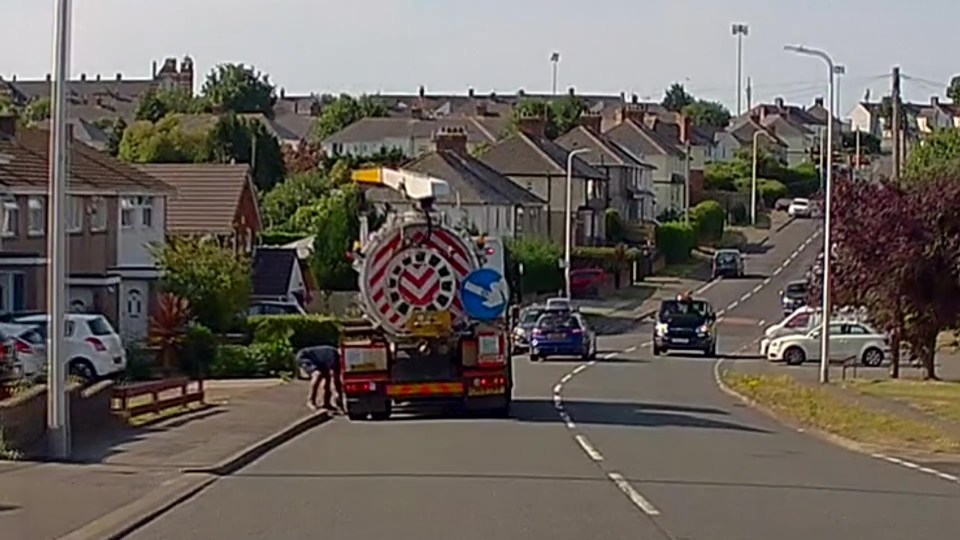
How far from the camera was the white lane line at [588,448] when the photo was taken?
2287 centimetres

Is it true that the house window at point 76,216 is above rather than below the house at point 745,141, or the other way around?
below

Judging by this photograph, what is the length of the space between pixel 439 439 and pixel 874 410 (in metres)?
11.1

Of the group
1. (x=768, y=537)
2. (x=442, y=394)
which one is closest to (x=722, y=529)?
(x=768, y=537)

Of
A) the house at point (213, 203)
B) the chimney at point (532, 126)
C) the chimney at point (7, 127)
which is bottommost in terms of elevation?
the house at point (213, 203)

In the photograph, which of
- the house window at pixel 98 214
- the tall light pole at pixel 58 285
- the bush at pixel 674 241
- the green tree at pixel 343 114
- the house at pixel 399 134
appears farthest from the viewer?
the green tree at pixel 343 114

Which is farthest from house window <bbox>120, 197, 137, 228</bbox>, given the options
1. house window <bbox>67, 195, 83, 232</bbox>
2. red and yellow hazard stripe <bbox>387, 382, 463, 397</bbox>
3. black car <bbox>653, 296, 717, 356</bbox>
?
red and yellow hazard stripe <bbox>387, 382, 463, 397</bbox>

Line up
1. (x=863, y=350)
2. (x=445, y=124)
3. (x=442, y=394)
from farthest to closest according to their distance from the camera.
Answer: (x=445, y=124) < (x=863, y=350) < (x=442, y=394)

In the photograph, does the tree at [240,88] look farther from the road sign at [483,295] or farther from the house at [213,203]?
the road sign at [483,295]

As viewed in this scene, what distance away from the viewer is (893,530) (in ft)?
51.1

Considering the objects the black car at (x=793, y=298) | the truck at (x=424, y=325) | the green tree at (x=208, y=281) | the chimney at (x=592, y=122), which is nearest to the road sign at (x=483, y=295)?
the truck at (x=424, y=325)

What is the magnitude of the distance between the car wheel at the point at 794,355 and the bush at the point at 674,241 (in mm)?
47361

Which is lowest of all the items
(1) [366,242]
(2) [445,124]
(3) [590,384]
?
(3) [590,384]

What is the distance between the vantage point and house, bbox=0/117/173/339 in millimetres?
48031

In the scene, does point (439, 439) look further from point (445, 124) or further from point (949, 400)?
point (445, 124)
